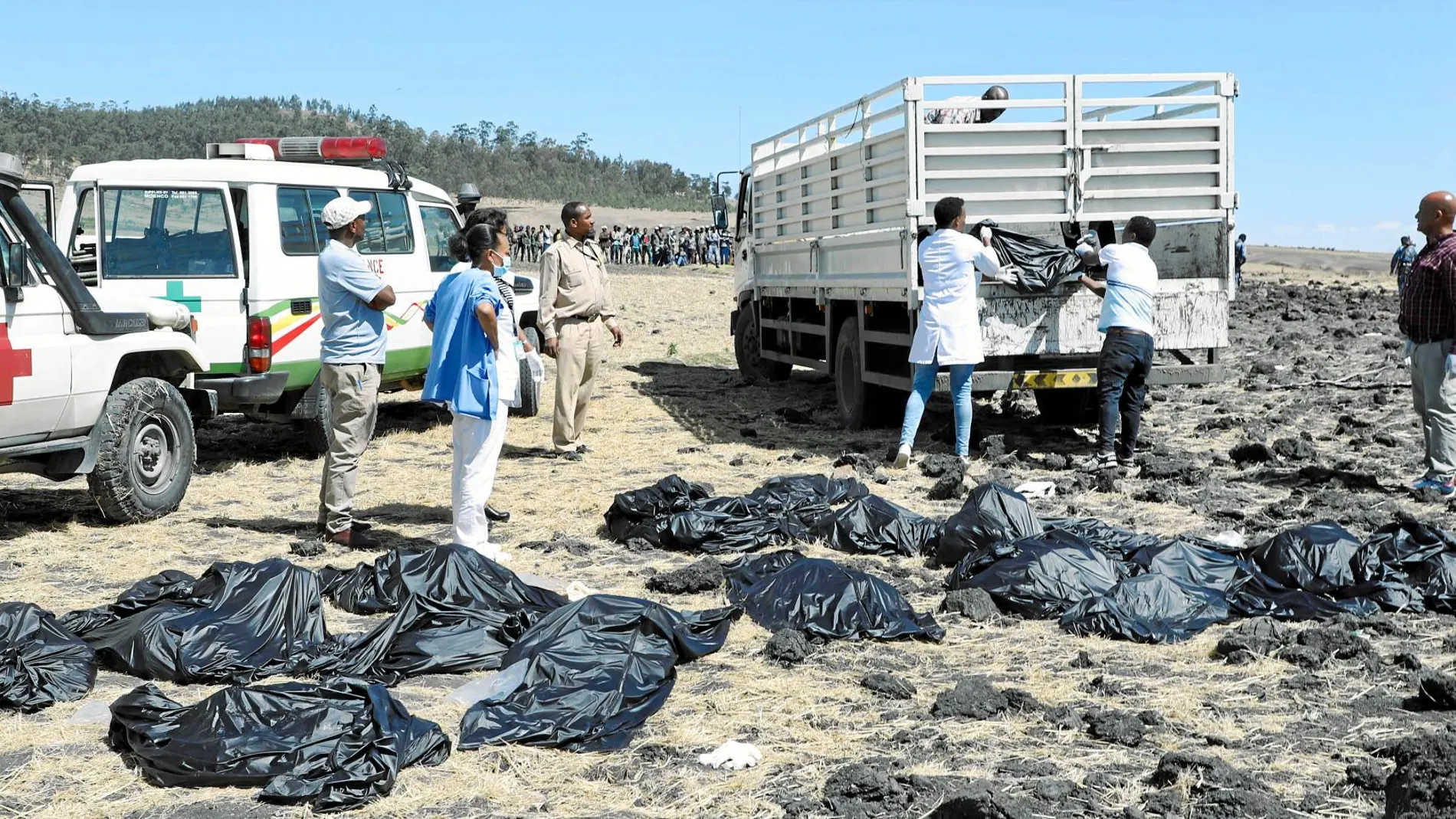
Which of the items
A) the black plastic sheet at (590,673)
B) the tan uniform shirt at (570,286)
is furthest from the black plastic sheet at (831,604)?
the tan uniform shirt at (570,286)

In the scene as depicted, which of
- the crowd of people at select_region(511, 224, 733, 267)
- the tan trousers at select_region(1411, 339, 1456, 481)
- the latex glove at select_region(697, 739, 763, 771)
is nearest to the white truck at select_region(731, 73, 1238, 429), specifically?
the tan trousers at select_region(1411, 339, 1456, 481)

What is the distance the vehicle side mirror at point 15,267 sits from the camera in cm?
740

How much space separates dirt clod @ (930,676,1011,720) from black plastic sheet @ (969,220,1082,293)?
549 centimetres

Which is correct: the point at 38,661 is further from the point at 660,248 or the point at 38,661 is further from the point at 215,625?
the point at 660,248

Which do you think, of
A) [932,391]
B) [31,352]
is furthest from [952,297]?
[31,352]

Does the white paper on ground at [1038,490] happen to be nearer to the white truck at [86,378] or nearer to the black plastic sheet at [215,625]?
the black plastic sheet at [215,625]

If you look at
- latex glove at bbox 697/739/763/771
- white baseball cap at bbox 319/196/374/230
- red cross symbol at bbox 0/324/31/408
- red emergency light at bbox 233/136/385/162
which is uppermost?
red emergency light at bbox 233/136/385/162

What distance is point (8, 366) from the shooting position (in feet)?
23.7

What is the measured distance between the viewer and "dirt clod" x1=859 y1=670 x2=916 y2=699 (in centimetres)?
493

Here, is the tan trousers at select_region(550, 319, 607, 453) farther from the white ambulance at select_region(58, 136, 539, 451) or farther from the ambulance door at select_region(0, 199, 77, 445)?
the ambulance door at select_region(0, 199, 77, 445)

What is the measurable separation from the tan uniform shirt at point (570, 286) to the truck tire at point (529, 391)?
1.67 m

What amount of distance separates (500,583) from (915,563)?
2321 millimetres

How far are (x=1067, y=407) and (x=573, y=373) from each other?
14.9 feet

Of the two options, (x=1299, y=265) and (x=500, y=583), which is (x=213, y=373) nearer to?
(x=500, y=583)
